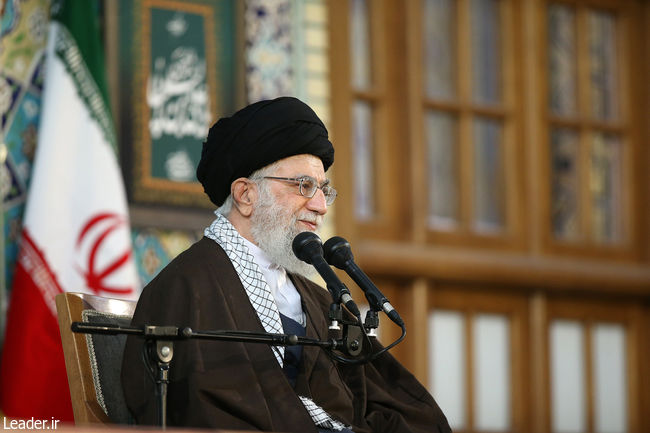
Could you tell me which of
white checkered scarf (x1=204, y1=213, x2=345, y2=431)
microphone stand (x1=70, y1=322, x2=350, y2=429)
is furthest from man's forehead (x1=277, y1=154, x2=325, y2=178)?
microphone stand (x1=70, y1=322, x2=350, y2=429)

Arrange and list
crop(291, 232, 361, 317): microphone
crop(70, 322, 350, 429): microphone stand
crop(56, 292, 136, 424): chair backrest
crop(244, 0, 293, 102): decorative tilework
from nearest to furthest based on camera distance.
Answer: crop(70, 322, 350, 429): microphone stand → crop(291, 232, 361, 317): microphone → crop(56, 292, 136, 424): chair backrest → crop(244, 0, 293, 102): decorative tilework

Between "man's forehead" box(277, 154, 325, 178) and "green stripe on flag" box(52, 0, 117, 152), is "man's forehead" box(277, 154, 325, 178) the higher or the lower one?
A: the lower one

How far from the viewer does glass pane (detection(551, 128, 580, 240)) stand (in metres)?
7.12

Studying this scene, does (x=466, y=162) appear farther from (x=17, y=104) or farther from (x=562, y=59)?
(x=17, y=104)

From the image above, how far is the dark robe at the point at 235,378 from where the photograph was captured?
3115 millimetres

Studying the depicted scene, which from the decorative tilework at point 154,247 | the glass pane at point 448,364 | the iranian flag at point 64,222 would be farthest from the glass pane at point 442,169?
the iranian flag at point 64,222

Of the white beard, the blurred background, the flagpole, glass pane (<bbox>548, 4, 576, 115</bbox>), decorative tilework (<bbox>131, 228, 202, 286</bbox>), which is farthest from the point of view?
glass pane (<bbox>548, 4, 576, 115</bbox>)

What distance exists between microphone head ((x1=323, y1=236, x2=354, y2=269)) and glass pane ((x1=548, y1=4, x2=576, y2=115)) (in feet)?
13.8

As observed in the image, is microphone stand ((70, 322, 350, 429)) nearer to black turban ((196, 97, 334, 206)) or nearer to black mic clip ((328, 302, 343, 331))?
black mic clip ((328, 302, 343, 331))

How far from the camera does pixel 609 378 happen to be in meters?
7.16

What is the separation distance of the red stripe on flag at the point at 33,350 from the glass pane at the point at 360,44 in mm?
2279

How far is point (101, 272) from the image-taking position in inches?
195

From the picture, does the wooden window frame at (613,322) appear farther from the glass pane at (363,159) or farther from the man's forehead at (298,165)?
the man's forehead at (298,165)

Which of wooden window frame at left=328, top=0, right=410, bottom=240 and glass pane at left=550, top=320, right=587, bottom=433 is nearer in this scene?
wooden window frame at left=328, top=0, right=410, bottom=240
